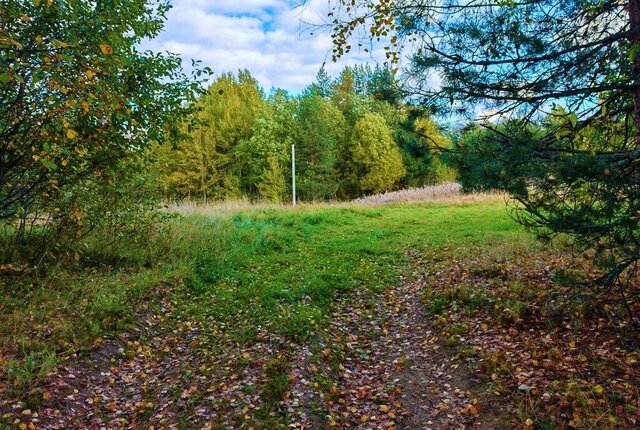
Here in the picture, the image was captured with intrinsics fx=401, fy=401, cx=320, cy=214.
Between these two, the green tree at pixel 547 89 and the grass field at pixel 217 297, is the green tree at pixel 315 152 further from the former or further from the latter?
the green tree at pixel 547 89

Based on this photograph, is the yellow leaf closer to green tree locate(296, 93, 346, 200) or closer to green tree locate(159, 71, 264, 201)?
green tree locate(159, 71, 264, 201)

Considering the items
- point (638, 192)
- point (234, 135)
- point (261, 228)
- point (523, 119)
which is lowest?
point (261, 228)

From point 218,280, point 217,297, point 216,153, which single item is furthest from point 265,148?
point 217,297

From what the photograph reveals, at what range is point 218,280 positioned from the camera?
7.41 meters

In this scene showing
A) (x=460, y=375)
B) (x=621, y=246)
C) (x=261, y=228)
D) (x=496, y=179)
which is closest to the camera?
(x=621, y=246)

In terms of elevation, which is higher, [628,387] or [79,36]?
[79,36]

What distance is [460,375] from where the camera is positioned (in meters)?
4.07

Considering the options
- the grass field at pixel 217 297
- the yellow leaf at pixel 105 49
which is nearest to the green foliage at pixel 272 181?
the grass field at pixel 217 297

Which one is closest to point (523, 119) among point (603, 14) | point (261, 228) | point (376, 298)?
point (603, 14)

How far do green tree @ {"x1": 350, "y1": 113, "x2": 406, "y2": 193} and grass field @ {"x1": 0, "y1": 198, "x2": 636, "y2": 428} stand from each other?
22.1 metres

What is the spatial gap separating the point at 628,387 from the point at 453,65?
3.43m

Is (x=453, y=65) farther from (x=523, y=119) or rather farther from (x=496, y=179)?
(x=496, y=179)

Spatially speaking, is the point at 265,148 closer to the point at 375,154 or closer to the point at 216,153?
the point at 216,153

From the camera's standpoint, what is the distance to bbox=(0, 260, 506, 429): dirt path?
362 cm
